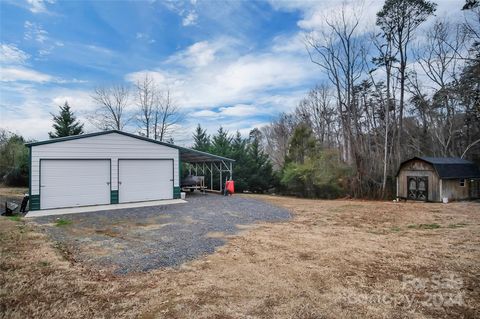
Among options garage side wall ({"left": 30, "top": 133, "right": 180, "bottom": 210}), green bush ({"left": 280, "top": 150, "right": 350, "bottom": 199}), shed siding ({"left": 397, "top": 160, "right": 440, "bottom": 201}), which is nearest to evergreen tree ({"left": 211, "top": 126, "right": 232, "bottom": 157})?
green bush ({"left": 280, "top": 150, "right": 350, "bottom": 199})

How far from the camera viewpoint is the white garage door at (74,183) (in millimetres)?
10102

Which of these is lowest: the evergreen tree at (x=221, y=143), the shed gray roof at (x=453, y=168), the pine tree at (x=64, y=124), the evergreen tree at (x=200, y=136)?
the shed gray roof at (x=453, y=168)

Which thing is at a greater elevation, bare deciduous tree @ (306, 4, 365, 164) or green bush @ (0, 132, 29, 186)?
bare deciduous tree @ (306, 4, 365, 164)

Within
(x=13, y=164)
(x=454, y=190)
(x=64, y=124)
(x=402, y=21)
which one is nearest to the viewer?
(x=454, y=190)

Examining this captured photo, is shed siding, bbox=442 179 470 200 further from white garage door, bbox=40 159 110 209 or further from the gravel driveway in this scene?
white garage door, bbox=40 159 110 209

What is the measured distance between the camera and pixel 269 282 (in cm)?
362

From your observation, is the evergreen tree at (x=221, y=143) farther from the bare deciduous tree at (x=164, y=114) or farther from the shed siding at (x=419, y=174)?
the shed siding at (x=419, y=174)

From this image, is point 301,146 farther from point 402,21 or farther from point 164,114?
point 164,114

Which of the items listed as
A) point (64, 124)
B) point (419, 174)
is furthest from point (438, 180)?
point (64, 124)

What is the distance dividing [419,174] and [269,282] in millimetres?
14097

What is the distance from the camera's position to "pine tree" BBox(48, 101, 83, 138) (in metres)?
24.7

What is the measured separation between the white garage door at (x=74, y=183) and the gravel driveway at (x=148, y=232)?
1774 millimetres

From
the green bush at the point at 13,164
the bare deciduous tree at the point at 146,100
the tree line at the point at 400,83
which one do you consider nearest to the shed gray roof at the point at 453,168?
the tree line at the point at 400,83

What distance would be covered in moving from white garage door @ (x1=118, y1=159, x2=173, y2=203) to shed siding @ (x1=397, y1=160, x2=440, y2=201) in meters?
12.9
